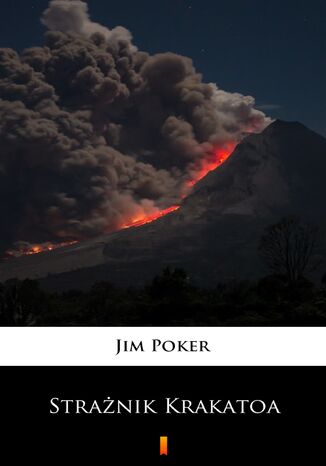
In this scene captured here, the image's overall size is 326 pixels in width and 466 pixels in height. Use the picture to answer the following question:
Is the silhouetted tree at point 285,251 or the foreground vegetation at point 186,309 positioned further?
the silhouetted tree at point 285,251

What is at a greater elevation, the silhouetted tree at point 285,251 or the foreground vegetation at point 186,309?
the silhouetted tree at point 285,251

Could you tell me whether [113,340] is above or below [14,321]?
below

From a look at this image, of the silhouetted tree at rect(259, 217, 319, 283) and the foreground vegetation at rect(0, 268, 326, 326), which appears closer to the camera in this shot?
the foreground vegetation at rect(0, 268, 326, 326)

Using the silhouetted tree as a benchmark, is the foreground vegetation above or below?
below

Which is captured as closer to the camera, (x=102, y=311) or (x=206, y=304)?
(x=206, y=304)

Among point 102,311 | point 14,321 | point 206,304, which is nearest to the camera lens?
point 14,321

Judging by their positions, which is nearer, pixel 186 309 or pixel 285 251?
pixel 186 309

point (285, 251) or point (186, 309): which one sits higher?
point (285, 251)
